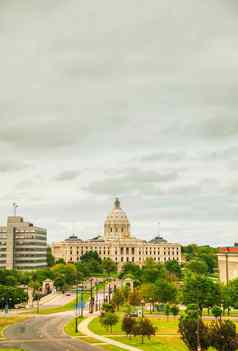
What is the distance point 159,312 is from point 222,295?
721 inches

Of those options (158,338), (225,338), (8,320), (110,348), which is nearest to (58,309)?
(8,320)

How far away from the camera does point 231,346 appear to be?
61.5 meters

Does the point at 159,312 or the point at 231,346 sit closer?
Answer: the point at 231,346

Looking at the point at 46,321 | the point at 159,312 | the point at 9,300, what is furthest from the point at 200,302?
the point at 9,300

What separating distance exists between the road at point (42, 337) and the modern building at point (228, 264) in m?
74.6

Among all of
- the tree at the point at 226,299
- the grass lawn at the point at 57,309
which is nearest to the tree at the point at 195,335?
the tree at the point at 226,299

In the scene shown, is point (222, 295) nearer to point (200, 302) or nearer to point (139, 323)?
point (200, 302)

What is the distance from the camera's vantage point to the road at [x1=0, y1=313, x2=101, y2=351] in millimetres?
75875

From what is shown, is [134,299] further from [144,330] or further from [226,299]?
[144,330]

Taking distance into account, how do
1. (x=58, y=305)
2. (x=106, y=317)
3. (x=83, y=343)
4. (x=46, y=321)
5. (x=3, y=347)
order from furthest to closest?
(x=58, y=305) → (x=46, y=321) → (x=106, y=317) → (x=83, y=343) → (x=3, y=347)

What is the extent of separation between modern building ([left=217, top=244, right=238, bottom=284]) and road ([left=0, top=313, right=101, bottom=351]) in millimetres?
74611

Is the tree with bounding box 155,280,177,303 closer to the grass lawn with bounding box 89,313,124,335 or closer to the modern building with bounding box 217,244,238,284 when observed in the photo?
the grass lawn with bounding box 89,313,124,335

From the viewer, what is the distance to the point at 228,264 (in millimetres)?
180000

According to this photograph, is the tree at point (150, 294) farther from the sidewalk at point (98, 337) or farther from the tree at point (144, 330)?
the tree at point (144, 330)
